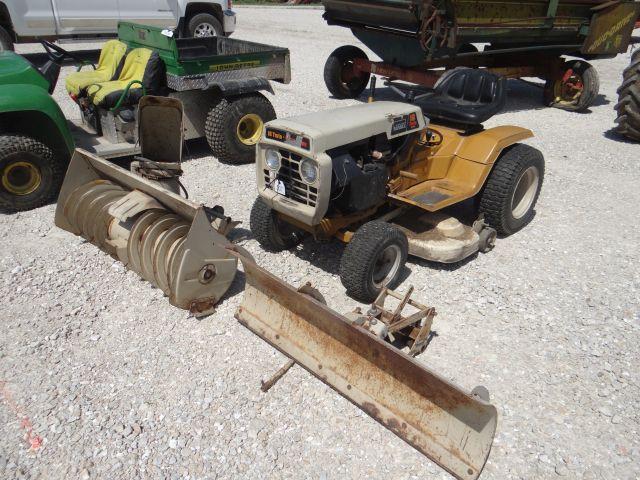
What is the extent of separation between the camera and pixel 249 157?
20.9 feet

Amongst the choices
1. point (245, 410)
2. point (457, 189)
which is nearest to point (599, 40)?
point (457, 189)

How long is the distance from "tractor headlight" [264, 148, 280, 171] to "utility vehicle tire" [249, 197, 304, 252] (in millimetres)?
481

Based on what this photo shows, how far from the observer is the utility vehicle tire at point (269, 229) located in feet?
13.8

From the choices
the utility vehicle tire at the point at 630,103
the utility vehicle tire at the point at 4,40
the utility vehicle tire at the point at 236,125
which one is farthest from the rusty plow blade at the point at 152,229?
the utility vehicle tire at the point at 4,40

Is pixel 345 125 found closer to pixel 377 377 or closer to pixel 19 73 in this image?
pixel 377 377

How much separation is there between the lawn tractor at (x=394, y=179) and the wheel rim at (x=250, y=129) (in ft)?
7.57

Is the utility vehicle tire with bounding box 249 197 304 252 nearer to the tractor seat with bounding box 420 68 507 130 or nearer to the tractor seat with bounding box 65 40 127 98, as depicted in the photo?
the tractor seat with bounding box 420 68 507 130

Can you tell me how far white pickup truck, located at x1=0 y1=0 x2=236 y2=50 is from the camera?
9.82 meters

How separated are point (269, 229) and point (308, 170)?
929 mm

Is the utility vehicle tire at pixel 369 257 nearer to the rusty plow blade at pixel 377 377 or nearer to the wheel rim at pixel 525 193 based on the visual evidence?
the rusty plow blade at pixel 377 377

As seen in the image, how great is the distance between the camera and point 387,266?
12.8ft

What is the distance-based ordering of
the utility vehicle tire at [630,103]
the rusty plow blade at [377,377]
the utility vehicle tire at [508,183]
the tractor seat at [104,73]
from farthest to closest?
the utility vehicle tire at [630,103] → the tractor seat at [104,73] → the utility vehicle tire at [508,183] → the rusty plow blade at [377,377]

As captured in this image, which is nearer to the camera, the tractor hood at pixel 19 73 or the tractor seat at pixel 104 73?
the tractor hood at pixel 19 73

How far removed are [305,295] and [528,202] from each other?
116 inches
